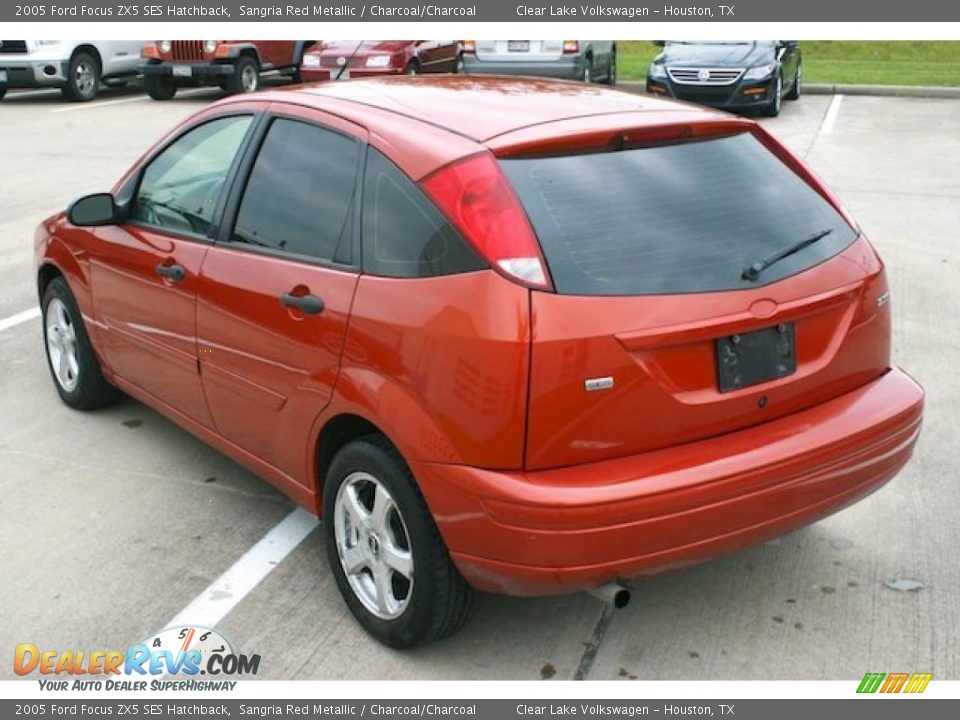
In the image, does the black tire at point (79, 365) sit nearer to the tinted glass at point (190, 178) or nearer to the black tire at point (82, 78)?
the tinted glass at point (190, 178)

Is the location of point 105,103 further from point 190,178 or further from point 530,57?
point 190,178

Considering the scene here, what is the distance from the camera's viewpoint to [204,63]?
722 inches

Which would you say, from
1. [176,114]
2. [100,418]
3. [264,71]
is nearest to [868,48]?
[264,71]

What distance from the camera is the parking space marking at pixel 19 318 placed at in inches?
269

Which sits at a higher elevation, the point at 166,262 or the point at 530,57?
the point at 530,57

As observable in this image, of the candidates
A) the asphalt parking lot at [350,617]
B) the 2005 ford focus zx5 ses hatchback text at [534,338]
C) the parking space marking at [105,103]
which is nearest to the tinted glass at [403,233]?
the 2005 ford focus zx5 ses hatchback text at [534,338]

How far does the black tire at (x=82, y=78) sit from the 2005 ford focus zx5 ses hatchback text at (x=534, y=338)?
15766 millimetres

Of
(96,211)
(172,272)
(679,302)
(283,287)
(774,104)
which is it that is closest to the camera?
(679,302)

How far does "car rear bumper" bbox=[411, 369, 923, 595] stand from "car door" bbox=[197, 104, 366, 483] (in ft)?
2.13

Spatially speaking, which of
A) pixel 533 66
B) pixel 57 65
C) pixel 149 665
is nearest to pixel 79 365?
pixel 149 665

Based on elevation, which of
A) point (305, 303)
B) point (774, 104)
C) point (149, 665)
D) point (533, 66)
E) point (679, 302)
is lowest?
point (149, 665)

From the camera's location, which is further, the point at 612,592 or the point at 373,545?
the point at 373,545

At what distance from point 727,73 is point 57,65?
10590 millimetres

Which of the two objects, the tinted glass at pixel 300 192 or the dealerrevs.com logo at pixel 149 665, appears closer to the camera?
the dealerrevs.com logo at pixel 149 665
